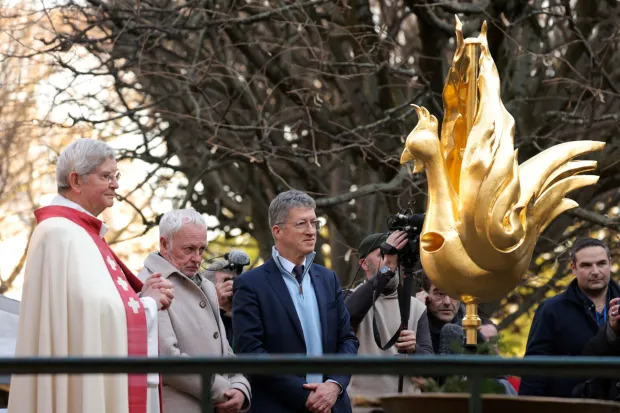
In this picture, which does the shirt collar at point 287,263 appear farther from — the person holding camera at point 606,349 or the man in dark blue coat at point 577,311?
Result: the person holding camera at point 606,349

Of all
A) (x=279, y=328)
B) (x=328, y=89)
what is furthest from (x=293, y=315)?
(x=328, y=89)

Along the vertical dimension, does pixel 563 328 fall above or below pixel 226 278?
below

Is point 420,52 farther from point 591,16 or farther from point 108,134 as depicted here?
point 108,134

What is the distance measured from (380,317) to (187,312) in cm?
128

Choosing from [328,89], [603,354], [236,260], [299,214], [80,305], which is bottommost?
[603,354]

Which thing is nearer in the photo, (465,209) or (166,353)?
(465,209)

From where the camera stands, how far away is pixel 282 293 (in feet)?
23.6

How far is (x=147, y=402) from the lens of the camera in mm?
6297

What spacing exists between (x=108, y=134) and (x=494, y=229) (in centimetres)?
952

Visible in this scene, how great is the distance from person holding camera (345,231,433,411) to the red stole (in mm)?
1664

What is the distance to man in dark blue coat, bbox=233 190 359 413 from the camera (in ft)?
23.0

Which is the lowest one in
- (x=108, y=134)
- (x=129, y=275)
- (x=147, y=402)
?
(x=147, y=402)

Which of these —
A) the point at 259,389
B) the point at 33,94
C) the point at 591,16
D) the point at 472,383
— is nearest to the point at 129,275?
the point at 259,389

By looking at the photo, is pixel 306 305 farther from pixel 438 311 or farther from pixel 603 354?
pixel 603 354
